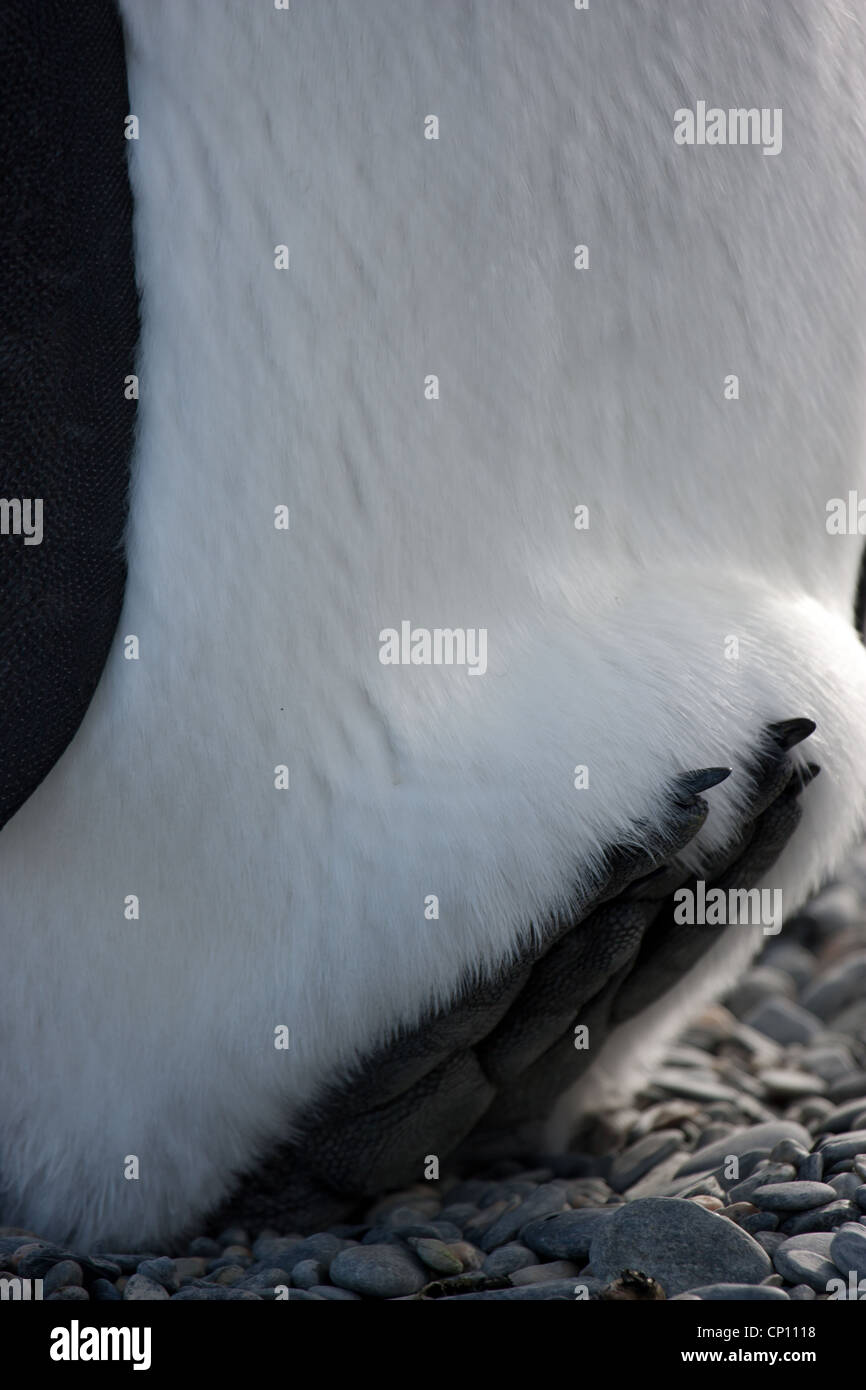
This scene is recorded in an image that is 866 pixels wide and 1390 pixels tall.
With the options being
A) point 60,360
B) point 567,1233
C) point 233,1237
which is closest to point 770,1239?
point 567,1233

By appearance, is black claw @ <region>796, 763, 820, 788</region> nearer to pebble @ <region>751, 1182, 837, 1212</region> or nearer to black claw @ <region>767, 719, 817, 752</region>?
black claw @ <region>767, 719, 817, 752</region>

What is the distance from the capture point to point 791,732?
3.25 feet

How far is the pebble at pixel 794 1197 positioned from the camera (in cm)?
95

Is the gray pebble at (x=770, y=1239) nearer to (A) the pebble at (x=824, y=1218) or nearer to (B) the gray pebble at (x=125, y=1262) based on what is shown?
(A) the pebble at (x=824, y=1218)

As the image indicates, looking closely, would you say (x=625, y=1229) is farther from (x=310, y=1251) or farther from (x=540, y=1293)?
(x=310, y=1251)

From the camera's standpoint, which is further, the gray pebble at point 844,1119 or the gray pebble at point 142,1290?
the gray pebble at point 844,1119

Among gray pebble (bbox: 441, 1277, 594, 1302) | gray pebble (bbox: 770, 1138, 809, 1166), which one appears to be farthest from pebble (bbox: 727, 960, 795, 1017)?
gray pebble (bbox: 441, 1277, 594, 1302)

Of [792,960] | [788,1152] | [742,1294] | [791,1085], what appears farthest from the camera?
[792,960]

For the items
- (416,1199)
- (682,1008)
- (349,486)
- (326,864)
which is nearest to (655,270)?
(349,486)

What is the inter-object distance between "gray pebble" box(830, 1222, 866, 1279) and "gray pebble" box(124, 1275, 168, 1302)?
391 millimetres

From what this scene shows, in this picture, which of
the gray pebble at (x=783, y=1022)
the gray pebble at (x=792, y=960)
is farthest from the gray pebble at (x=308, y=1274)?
the gray pebble at (x=792, y=960)

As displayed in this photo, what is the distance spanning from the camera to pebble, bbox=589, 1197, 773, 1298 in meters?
0.88

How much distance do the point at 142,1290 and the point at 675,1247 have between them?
12.4 inches

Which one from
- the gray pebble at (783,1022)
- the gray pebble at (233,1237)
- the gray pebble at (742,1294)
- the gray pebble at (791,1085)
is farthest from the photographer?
the gray pebble at (783,1022)
